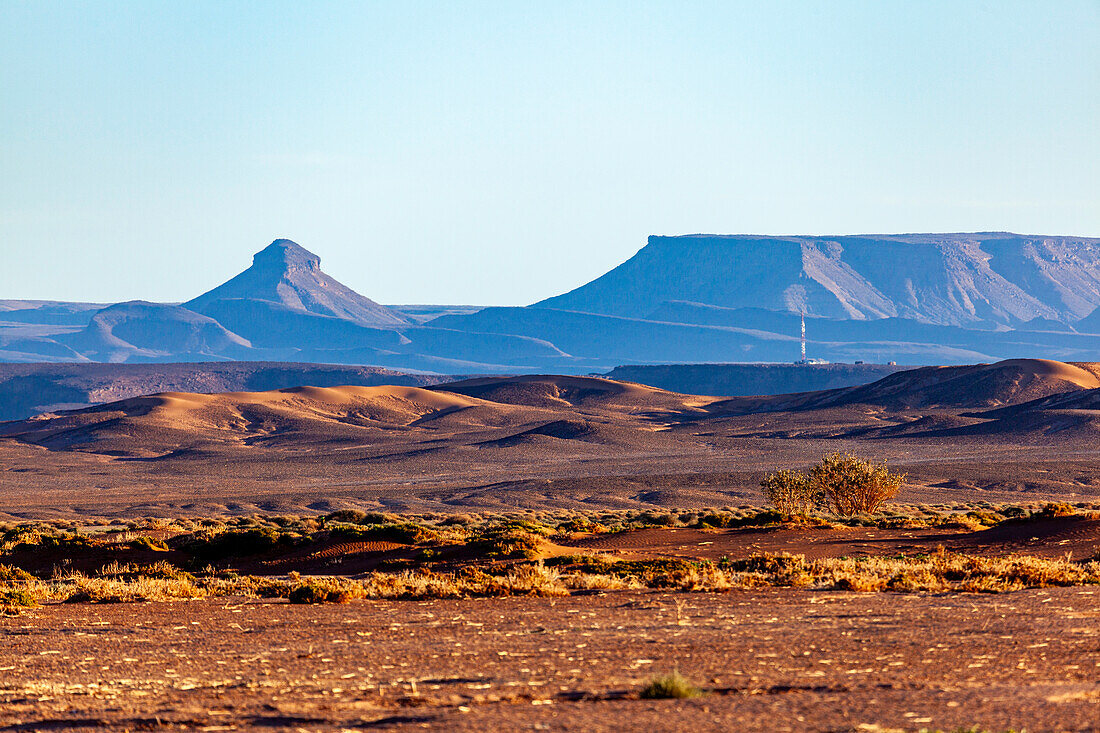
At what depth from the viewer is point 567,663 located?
12062 mm

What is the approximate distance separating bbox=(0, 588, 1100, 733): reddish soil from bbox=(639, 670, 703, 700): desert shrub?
0.12 m

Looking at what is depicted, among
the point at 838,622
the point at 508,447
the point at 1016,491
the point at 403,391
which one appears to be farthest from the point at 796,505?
the point at 403,391

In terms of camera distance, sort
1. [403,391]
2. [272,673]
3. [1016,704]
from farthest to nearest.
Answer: [403,391] → [272,673] → [1016,704]

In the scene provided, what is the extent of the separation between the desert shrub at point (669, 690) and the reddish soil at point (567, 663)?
124 mm

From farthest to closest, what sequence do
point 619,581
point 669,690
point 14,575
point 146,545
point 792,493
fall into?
point 792,493 → point 146,545 → point 14,575 → point 619,581 → point 669,690

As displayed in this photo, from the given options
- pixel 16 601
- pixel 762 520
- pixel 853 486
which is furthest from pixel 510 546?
pixel 853 486

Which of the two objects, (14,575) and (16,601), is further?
(14,575)

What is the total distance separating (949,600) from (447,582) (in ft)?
21.6

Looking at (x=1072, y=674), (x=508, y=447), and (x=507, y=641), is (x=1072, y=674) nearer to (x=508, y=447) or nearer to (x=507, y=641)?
(x=507, y=641)

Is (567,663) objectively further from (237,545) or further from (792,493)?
(792,493)

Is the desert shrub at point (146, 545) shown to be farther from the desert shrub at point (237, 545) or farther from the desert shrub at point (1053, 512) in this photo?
the desert shrub at point (1053, 512)

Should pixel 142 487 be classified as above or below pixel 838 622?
below

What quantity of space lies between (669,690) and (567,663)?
2121 mm

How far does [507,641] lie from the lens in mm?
13742
